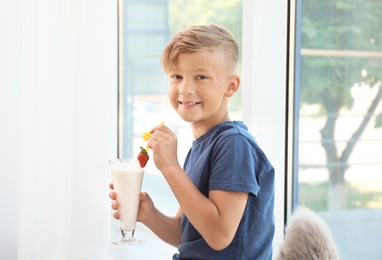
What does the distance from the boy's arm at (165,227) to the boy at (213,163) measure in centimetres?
9

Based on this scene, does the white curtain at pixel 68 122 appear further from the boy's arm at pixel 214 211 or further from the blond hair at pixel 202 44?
the boy's arm at pixel 214 211

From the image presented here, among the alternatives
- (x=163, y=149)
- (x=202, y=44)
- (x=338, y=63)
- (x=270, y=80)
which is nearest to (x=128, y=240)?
(x=163, y=149)

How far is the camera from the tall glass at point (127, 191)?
1.37 meters

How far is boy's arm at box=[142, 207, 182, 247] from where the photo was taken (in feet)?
4.87

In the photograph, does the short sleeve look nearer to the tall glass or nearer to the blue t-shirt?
the blue t-shirt

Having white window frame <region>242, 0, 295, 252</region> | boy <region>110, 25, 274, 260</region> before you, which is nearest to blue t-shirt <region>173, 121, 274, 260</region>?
boy <region>110, 25, 274, 260</region>

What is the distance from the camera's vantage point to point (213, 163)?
128cm

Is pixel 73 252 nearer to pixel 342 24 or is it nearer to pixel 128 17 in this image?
pixel 342 24

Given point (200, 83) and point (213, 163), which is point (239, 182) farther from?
point (200, 83)

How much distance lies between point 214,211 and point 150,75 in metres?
1.95

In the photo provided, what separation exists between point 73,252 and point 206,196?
42.5 inches

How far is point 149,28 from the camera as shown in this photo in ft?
10.2

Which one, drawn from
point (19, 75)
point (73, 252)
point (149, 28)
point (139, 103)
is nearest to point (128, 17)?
point (149, 28)

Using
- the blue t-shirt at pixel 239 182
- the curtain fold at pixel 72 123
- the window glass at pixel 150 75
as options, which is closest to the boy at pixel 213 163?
the blue t-shirt at pixel 239 182
